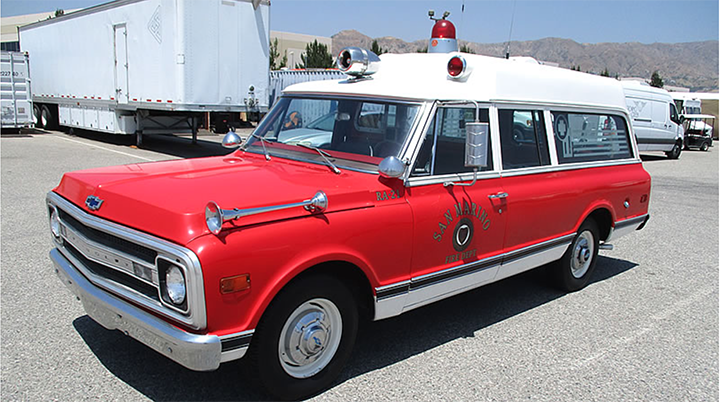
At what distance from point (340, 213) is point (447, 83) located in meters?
1.59

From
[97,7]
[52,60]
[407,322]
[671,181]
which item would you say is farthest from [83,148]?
[671,181]

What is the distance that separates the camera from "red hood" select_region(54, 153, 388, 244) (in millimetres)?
2939

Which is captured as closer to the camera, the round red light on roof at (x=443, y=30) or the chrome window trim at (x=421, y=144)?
the chrome window trim at (x=421, y=144)

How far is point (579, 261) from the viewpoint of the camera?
5.70 meters

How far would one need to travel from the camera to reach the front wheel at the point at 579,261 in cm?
550

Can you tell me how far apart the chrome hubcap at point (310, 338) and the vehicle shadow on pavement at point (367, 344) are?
0.23 m

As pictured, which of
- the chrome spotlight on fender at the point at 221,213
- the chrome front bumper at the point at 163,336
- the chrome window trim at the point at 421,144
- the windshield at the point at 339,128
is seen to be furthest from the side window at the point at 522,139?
the chrome front bumper at the point at 163,336

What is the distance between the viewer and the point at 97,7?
16.3 m

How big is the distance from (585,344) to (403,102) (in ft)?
8.00

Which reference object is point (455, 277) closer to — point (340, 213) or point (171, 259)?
point (340, 213)

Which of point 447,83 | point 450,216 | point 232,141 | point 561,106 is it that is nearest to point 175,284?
point 450,216

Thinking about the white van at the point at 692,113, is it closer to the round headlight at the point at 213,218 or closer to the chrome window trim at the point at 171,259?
the round headlight at the point at 213,218

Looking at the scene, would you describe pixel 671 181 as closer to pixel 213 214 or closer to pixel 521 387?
pixel 521 387

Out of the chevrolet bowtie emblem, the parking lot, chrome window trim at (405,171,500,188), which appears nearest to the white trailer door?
the parking lot
